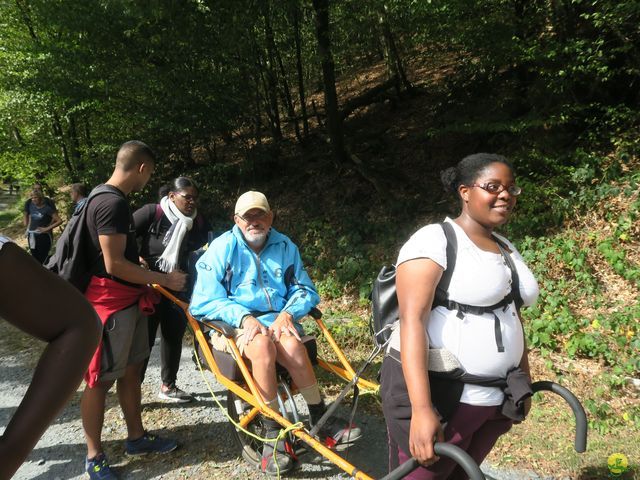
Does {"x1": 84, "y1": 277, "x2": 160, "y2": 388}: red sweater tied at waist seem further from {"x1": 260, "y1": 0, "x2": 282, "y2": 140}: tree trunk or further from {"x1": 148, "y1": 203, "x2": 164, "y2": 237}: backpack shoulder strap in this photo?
{"x1": 260, "y1": 0, "x2": 282, "y2": 140}: tree trunk

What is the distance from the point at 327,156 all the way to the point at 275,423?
819 centimetres

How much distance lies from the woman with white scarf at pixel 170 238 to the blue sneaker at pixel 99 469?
105 centimetres

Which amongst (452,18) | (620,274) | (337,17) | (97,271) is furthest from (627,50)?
(97,271)

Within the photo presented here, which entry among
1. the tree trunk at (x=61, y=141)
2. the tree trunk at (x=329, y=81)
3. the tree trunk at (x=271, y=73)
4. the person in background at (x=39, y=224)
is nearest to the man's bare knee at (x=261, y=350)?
the tree trunk at (x=329, y=81)

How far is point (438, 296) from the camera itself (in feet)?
6.28

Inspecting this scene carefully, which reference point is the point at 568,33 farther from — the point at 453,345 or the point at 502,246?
the point at 453,345

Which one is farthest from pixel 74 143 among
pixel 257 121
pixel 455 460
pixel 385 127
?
pixel 455 460

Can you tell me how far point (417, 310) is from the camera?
72.2 inches

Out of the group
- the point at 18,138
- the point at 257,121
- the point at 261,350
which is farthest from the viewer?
the point at 18,138

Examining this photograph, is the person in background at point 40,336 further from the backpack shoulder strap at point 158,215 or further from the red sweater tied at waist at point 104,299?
the backpack shoulder strap at point 158,215

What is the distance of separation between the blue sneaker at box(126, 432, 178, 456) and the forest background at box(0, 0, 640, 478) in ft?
7.88

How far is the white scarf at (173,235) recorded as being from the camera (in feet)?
13.7

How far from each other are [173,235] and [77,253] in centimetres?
112

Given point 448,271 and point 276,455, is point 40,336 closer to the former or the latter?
point 448,271
